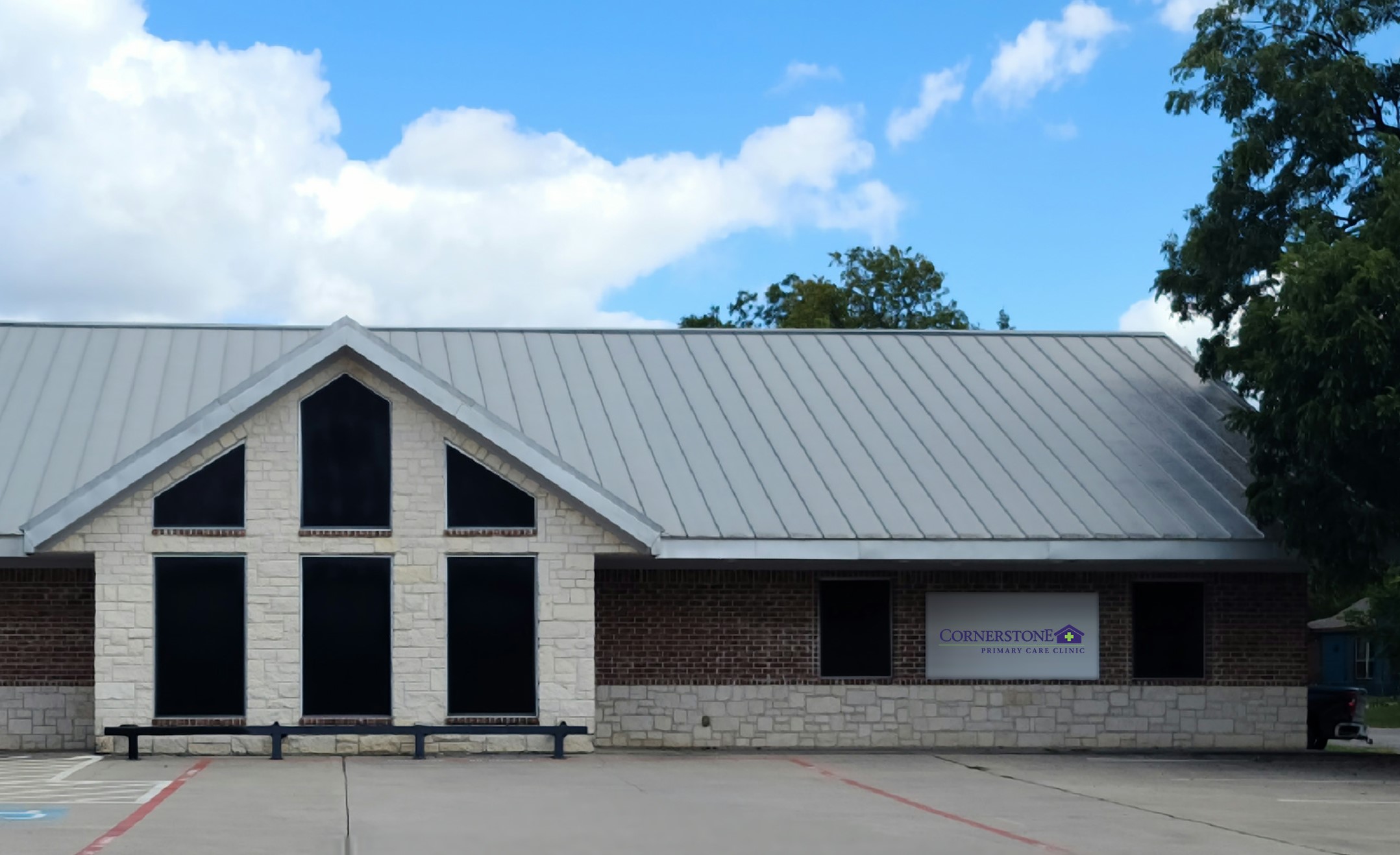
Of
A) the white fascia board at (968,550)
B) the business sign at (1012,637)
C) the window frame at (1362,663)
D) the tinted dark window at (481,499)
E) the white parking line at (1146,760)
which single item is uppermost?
the tinted dark window at (481,499)

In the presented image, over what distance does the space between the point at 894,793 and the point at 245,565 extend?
8808 millimetres

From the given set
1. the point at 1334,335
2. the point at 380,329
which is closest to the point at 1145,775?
the point at 1334,335

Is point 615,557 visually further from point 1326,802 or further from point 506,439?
point 1326,802

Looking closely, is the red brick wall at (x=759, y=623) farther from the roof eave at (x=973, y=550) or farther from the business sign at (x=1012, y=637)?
the roof eave at (x=973, y=550)

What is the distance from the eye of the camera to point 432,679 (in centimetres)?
2080

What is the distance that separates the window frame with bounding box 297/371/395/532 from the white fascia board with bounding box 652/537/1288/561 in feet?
11.5

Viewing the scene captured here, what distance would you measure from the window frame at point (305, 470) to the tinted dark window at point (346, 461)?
0.02m

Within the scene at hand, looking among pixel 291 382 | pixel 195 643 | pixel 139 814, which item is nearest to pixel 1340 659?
pixel 291 382

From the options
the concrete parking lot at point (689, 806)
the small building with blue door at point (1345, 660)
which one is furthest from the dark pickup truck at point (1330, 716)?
the small building with blue door at point (1345, 660)

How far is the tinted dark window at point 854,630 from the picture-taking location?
2273 centimetres

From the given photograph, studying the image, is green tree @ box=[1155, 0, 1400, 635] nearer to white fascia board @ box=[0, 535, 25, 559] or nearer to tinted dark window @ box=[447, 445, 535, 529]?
tinted dark window @ box=[447, 445, 535, 529]

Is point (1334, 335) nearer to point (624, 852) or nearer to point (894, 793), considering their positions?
point (894, 793)

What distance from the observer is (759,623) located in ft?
73.8

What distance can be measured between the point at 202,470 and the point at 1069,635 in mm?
11873
